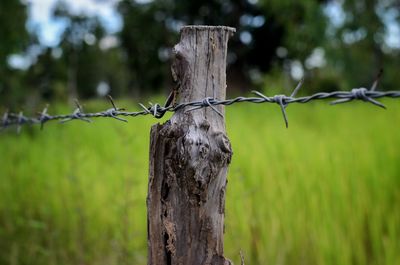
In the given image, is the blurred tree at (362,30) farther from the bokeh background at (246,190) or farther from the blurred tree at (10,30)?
the blurred tree at (10,30)

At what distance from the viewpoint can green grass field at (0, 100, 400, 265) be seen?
98.4 inches

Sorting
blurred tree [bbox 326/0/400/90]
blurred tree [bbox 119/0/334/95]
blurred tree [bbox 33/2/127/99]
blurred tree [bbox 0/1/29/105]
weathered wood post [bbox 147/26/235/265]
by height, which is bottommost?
weathered wood post [bbox 147/26/235/265]

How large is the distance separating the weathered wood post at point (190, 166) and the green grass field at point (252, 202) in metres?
1.08

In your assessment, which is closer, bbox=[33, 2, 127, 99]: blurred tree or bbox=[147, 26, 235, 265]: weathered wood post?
bbox=[147, 26, 235, 265]: weathered wood post

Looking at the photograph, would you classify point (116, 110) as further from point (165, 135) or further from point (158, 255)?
point (158, 255)

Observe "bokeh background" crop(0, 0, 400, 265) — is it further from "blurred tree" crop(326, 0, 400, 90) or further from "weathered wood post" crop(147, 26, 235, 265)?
"blurred tree" crop(326, 0, 400, 90)

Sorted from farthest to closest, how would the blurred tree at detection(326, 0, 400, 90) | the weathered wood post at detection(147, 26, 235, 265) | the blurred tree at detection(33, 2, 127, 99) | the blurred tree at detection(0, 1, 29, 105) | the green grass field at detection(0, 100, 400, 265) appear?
1. the blurred tree at detection(33, 2, 127, 99)
2. the blurred tree at detection(326, 0, 400, 90)
3. the blurred tree at detection(0, 1, 29, 105)
4. the green grass field at detection(0, 100, 400, 265)
5. the weathered wood post at detection(147, 26, 235, 265)

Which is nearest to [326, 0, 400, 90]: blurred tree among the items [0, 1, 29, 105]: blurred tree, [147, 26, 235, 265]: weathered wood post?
[0, 1, 29, 105]: blurred tree

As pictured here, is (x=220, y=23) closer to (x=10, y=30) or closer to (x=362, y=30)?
(x=362, y=30)

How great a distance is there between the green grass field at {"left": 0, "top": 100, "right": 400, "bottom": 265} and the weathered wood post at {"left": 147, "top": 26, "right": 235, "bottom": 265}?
108 centimetres

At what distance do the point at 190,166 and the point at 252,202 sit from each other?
1835 millimetres

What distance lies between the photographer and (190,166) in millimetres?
1186

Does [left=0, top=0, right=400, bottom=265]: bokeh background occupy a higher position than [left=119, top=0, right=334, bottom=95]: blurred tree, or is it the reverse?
[left=119, top=0, right=334, bottom=95]: blurred tree

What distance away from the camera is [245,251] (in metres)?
2.71
